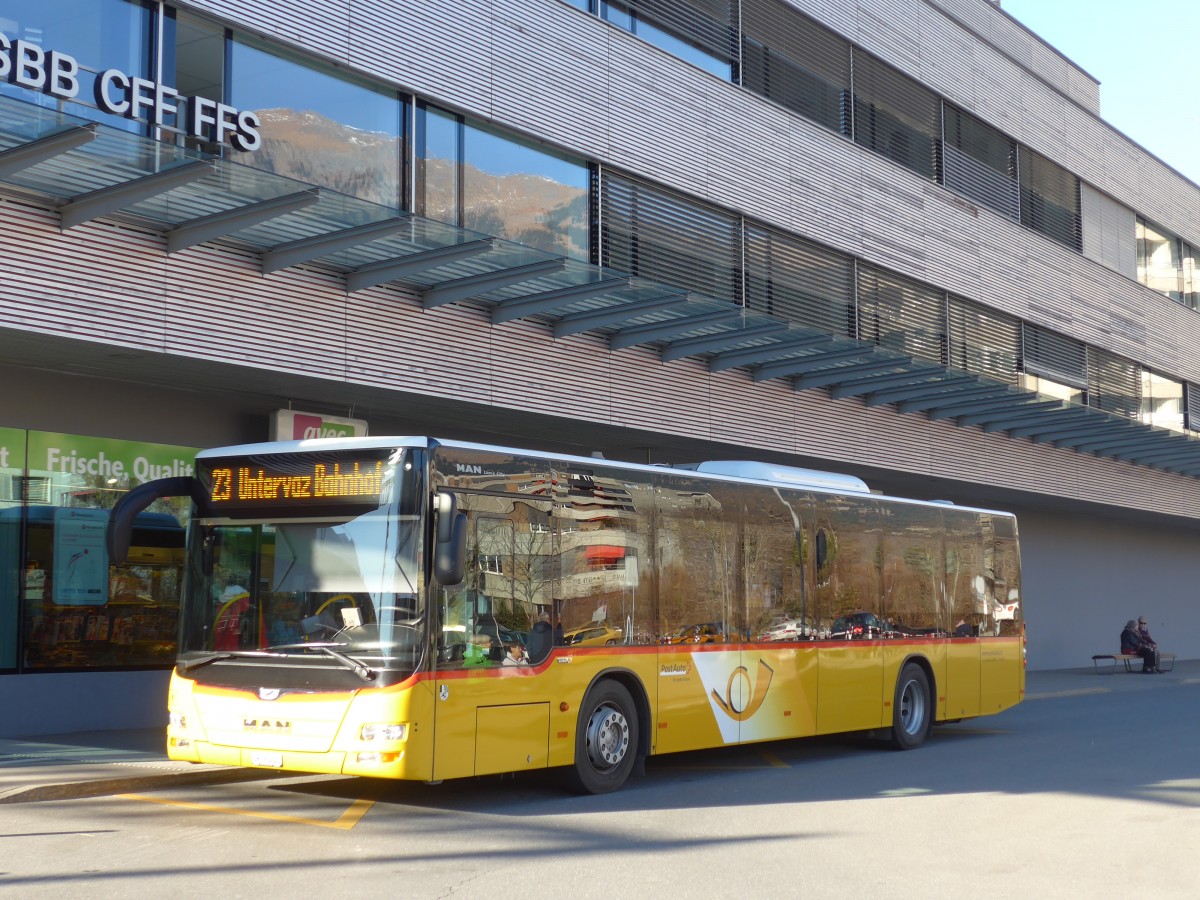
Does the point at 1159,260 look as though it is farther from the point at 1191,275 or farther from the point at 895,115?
the point at 895,115

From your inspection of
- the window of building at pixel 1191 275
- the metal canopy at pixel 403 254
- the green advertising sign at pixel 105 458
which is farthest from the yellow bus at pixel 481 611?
the window of building at pixel 1191 275

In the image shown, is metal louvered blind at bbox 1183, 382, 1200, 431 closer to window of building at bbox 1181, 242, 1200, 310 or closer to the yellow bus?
window of building at bbox 1181, 242, 1200, 310

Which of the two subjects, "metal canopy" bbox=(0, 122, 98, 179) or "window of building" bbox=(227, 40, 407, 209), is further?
"window of building" bbox=(227, 40, 407, 209)

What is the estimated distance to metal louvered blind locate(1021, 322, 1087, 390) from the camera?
96.8 feet

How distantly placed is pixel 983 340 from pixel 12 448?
773 inches

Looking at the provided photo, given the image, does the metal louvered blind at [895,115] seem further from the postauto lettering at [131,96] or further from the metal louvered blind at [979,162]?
the postauto lettering at [131,96]

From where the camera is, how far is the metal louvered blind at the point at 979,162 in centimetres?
2805

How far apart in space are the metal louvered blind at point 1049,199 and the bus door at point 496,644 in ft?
74.4

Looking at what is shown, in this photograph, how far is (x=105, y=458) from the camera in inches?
592

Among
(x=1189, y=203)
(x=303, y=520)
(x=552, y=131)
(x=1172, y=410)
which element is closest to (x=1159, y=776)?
(x=303, y=520)

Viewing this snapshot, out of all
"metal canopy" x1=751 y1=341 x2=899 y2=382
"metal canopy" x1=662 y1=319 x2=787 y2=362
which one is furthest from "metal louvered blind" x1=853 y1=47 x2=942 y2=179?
"metal canopy" x1=662 y1=319 x2=787 y2=362

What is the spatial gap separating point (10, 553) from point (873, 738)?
996 centimetres

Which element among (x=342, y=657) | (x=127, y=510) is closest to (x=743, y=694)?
(x=342, y=657)

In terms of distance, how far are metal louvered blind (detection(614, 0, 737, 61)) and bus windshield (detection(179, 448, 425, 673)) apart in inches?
487
